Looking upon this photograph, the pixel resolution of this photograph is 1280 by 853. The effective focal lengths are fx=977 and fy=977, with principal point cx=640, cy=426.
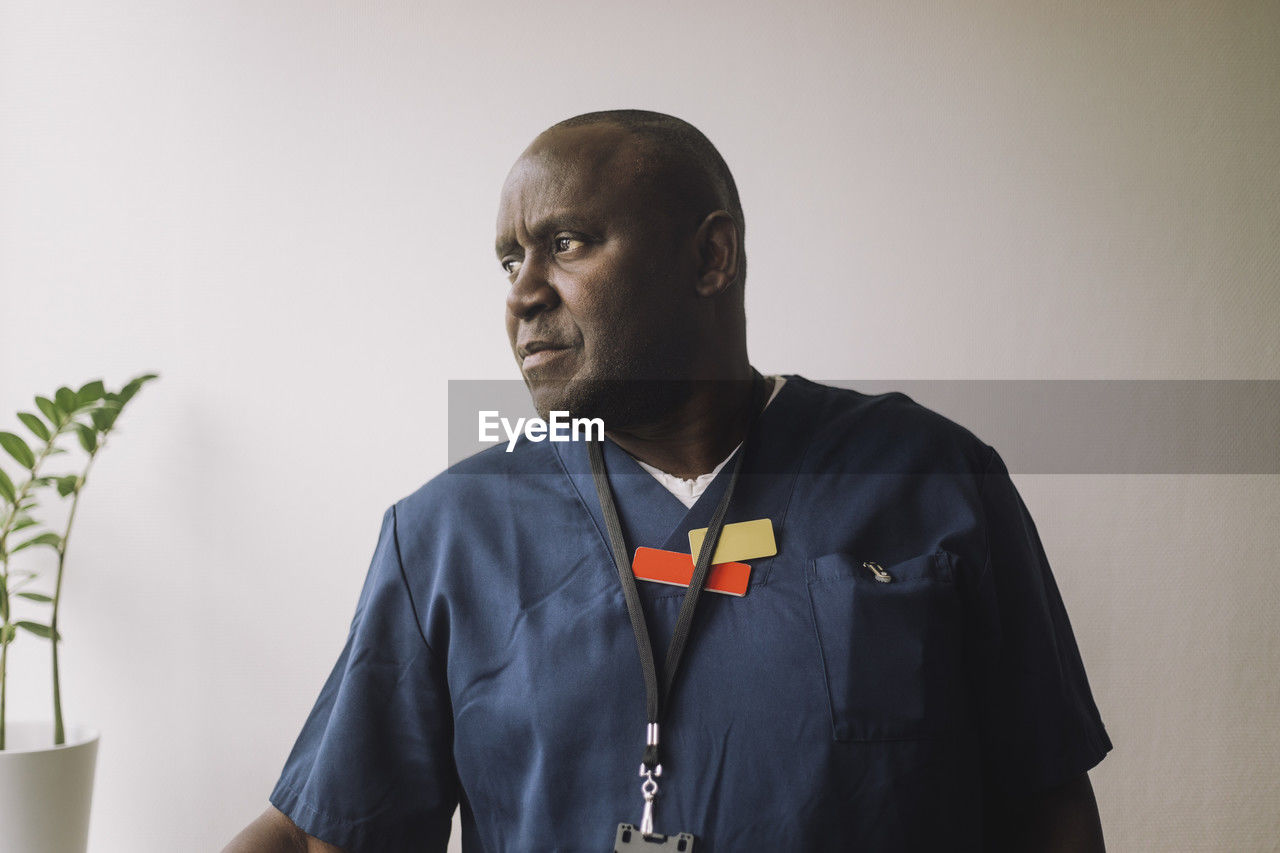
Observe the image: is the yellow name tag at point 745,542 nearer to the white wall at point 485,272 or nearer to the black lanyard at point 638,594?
the black lanyard at point 638,594

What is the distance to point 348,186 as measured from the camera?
201 cm

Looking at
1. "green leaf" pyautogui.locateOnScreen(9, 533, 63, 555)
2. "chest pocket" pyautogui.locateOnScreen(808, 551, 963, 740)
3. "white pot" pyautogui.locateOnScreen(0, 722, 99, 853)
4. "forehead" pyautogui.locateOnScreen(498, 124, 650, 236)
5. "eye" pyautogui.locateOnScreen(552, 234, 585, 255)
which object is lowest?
"white pot" pyautogui.locateOnScreen(0, 722, 99, 853)

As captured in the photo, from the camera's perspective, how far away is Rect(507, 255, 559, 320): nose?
976 mm

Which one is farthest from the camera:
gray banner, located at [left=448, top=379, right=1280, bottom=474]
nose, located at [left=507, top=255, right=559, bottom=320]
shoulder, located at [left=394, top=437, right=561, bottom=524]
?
gray banner, located at [left=448, top=379, right=1280, bottom=474]

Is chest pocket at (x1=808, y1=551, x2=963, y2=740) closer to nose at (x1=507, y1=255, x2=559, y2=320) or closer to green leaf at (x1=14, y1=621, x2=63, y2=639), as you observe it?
nose at (x1=507, y1=255, x2=559, y2=320)

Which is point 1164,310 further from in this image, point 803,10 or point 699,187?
point 699,187

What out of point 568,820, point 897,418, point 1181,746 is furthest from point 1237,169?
point 568,820

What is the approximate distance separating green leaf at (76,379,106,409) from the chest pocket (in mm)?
1504

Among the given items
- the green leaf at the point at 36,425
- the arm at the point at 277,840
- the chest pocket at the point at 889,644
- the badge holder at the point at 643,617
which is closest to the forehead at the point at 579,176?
the badge holder at the point at 643,617

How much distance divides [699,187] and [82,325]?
1633 millimetres

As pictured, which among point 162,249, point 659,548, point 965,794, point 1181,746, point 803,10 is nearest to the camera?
point 965,794

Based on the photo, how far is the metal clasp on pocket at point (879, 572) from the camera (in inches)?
37.4

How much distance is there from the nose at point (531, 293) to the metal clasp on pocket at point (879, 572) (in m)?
0.40

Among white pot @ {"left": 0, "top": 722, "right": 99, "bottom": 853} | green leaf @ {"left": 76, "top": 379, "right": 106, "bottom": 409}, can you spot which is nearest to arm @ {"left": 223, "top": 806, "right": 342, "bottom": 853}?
white pot @ {"left": 0, "top": 722, "right": 99, "bottom": 853}
